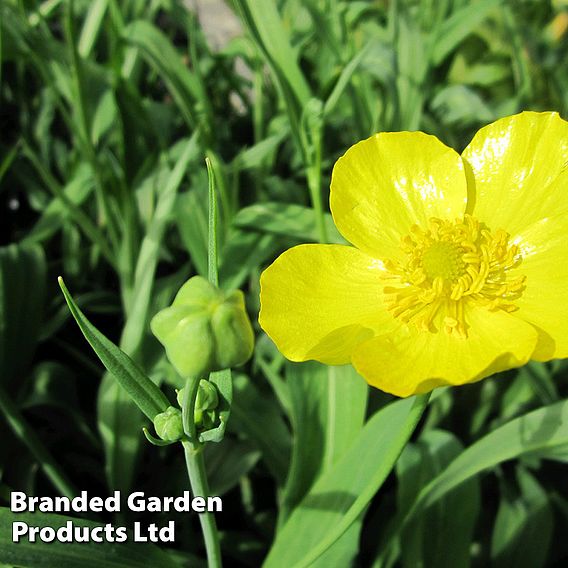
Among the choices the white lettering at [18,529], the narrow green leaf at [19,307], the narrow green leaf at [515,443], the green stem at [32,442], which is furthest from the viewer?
the narrow green leaf at [19,307]

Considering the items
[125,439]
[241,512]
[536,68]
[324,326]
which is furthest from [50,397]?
[536,68]

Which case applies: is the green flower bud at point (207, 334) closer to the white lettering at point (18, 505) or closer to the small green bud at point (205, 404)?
the small green bud at point (205, 404)

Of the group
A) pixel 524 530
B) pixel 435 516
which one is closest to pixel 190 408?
pixel 435 516

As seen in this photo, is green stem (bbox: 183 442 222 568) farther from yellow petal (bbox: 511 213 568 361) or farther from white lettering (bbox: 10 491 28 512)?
yellow petal (bbox: 511 213 568 361)

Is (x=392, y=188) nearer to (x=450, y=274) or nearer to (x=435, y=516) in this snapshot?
(x=450, y=274)

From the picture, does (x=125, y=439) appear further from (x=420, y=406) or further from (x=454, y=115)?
(x=454, y=115)

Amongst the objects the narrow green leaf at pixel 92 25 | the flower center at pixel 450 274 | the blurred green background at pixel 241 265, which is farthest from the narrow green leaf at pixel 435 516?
the narrow green leaf at pixel 92 25

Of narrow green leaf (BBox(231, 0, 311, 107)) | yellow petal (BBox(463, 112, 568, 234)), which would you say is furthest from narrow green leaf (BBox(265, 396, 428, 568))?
narrow green leaf (BBox(231, 0, 311, 107))

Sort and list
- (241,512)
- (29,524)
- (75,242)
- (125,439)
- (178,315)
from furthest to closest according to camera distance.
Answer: (75,242)
(241,512)
(125,439)
(29,524)
(178,315)
